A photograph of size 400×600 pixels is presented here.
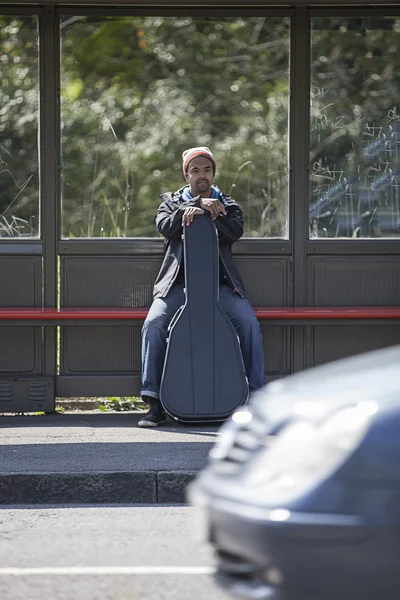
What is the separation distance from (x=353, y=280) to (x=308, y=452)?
5.70m

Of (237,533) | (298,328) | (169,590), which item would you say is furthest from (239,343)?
(237,533)

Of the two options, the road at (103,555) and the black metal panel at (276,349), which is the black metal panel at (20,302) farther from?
the road at (103,555)

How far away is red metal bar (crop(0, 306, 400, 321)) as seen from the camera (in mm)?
8156

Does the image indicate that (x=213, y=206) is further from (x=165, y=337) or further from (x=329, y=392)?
(x=329, y=392)

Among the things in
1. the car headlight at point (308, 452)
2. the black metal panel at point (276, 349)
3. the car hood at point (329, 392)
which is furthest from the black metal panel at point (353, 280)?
the car headlight at point (308, 452)

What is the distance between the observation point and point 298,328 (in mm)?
8672

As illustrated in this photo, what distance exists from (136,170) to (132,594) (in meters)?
5.31

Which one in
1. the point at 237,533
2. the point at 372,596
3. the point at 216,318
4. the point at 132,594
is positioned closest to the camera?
the point at 372,596

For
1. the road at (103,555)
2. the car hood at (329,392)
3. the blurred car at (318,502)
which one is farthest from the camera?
the road at (103,555)

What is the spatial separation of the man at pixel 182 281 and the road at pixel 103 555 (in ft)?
6.30

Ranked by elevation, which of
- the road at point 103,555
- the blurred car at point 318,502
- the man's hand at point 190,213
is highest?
the man's hand at point 190,213

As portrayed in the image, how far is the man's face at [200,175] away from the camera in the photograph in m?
8.05

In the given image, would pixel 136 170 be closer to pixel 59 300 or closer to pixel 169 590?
pixel 59 300

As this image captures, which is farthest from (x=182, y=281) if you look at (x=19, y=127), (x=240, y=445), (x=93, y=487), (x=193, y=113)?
(x=240, y=445)
